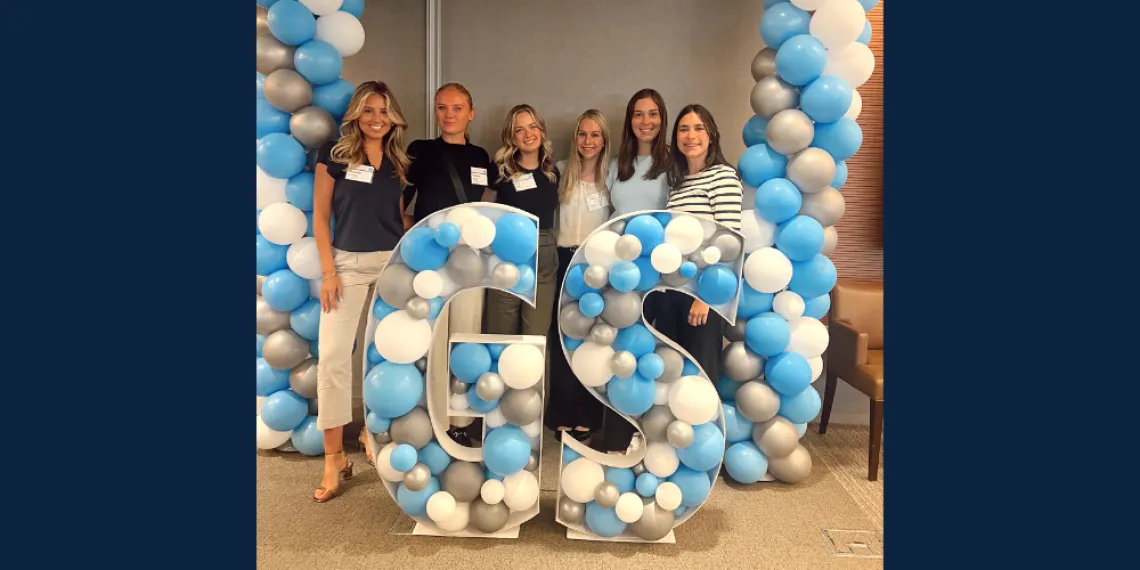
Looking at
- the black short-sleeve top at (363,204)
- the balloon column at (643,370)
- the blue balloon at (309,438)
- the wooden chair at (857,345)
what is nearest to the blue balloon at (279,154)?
the black short-sleeve top at (363,204)

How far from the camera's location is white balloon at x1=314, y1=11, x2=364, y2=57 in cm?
285

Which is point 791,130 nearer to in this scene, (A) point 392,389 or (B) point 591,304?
(B) point 591,304

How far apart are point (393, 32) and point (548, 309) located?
1.57 m

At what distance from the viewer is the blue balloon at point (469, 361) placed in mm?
2283

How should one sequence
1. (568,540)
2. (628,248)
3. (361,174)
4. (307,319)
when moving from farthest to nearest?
(307,319), (361,174), (568,540), (628,248)

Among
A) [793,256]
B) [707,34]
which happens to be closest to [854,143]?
[793,256]

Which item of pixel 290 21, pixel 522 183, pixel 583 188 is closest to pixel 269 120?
pixel 290 21

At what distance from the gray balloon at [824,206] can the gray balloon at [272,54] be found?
2.22m

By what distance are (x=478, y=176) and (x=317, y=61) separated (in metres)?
0.79

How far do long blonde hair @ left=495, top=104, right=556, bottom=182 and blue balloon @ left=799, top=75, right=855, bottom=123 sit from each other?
1.07 metres

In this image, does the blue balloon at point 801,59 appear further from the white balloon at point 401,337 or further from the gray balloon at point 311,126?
the gray balloon at point 311,126

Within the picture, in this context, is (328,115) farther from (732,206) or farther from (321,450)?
(732,206)

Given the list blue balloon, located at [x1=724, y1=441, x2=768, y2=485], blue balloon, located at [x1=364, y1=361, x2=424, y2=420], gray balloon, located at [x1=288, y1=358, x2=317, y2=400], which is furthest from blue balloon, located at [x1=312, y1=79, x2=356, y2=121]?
blue balloon, located at [x1=724, y1=441, x2=768, y2=485]

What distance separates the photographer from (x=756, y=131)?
2.96 metres
